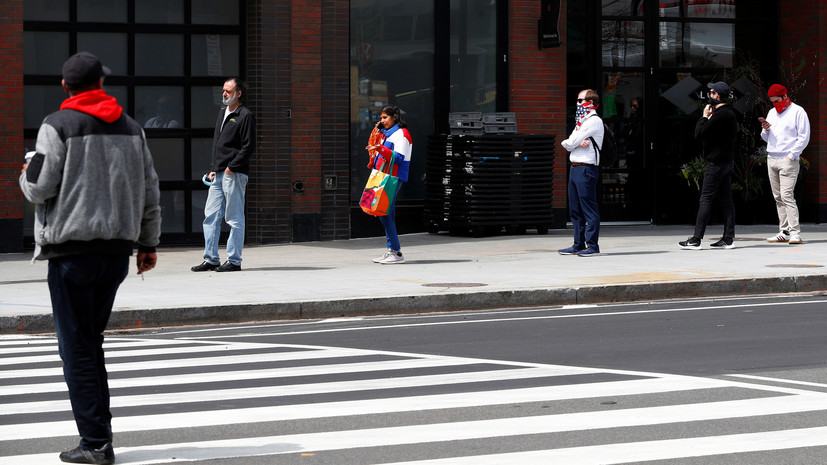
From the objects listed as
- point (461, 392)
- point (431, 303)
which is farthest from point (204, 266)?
point (461, 392)

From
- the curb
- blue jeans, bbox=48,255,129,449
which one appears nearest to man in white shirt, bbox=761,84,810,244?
the curb

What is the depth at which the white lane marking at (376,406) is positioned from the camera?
7094 mm

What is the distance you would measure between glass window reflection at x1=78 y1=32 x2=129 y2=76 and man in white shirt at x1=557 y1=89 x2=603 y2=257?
20.0ft

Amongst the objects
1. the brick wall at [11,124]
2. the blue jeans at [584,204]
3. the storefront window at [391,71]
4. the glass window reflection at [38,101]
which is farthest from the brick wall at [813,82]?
the brick wall at [11,124]

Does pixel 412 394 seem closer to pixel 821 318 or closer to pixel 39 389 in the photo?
pixel 39 389

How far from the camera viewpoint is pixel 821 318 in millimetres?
11500

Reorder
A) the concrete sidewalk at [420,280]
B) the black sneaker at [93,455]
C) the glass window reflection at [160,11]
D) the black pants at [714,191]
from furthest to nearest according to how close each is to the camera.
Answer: the glass window reflection at [160,11] → the black pants at [714,191] → the concrete sidewalk at [420,280] → the black sneaker at [93,455]

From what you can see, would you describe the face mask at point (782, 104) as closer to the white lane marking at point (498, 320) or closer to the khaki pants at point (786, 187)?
the khaki pants at point (786, 187)

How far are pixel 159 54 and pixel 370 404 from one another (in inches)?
453

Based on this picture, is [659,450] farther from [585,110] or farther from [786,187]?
[786,187]

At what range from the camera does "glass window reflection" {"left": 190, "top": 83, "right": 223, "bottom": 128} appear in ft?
60.4

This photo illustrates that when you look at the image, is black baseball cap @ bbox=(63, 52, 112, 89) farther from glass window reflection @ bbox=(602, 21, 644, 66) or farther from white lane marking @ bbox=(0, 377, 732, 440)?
glass window reflection @ bbox=(602, 21, 644, 66)

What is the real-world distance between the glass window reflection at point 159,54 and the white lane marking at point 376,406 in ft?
37.1

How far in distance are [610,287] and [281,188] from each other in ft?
21.6
